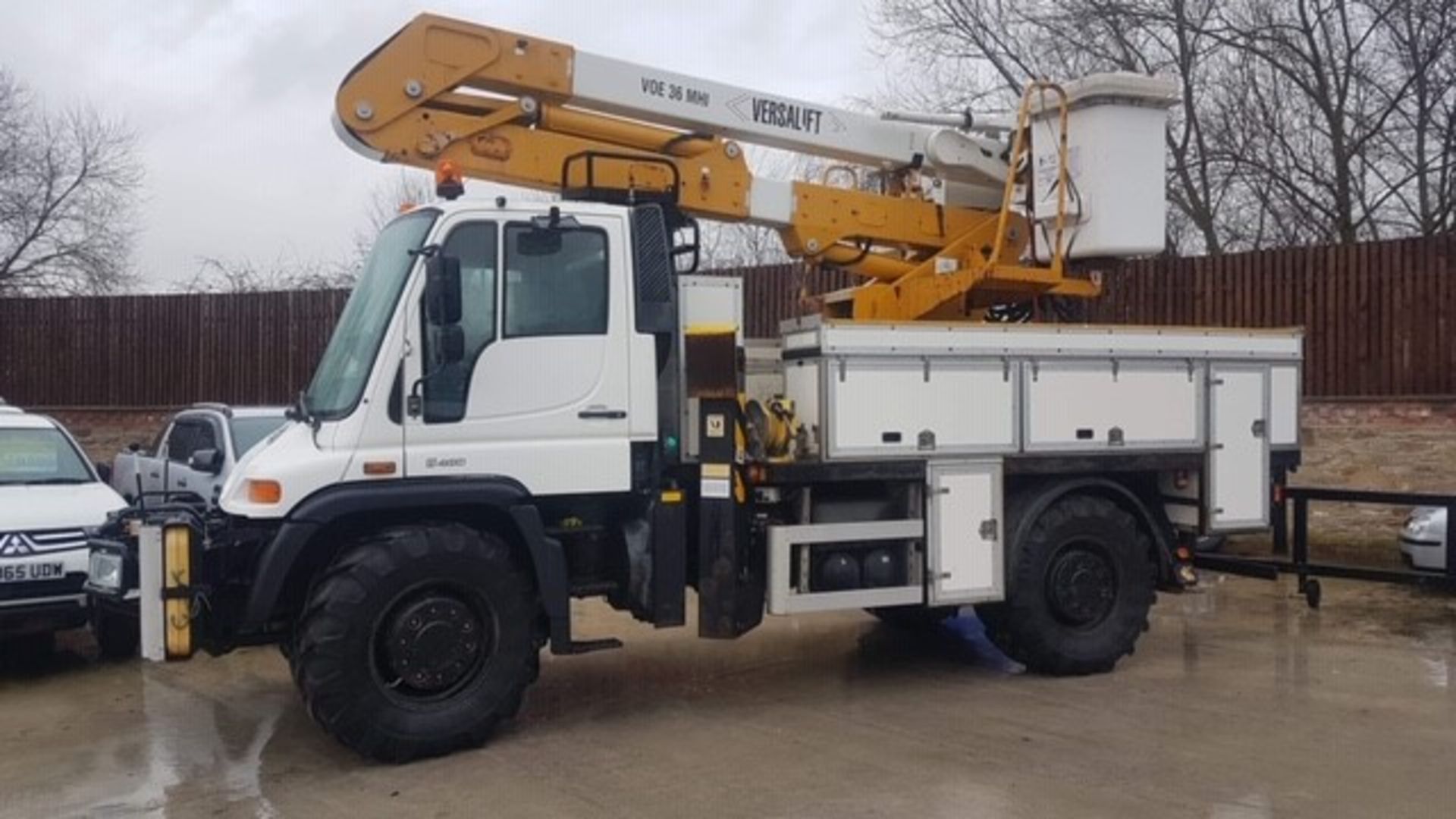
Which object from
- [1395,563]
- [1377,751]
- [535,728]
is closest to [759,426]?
[535,728]

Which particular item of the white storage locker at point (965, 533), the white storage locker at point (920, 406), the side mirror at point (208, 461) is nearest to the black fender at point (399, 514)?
the white storage locker at point (920, 406)

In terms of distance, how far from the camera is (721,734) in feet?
23.7

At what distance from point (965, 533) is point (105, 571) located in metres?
5.06

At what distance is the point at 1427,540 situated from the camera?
1150 cm

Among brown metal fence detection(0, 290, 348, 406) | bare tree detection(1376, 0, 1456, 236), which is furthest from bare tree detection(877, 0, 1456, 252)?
brown metal fence detection(0, 290, 348, 406)

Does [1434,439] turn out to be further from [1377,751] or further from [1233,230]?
[1233,230]

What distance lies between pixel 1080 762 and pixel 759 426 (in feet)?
8.67

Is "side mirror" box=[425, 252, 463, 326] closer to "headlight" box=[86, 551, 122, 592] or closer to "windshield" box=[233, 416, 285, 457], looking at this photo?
"headlight" box=[86, 551, 122, 592]

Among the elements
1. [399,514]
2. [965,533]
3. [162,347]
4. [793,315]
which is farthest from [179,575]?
[162,347]

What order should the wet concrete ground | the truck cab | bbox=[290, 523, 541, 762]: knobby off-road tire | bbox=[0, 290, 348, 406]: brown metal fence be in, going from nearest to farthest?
the wet concrete ground → bbox=[290, 523, 541, 762]: knobby off-road tire → the truck cab → bbox=[0, 290, 348, 406]: brown metal fence

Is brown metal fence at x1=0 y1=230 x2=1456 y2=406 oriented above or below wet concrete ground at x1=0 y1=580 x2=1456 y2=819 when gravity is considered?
above

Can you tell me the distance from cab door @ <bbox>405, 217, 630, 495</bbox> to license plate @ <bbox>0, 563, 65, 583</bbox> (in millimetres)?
3377

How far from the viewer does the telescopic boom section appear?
7.62 metres

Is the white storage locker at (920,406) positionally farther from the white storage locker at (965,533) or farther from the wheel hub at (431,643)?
the wheel hub at (431,643)
